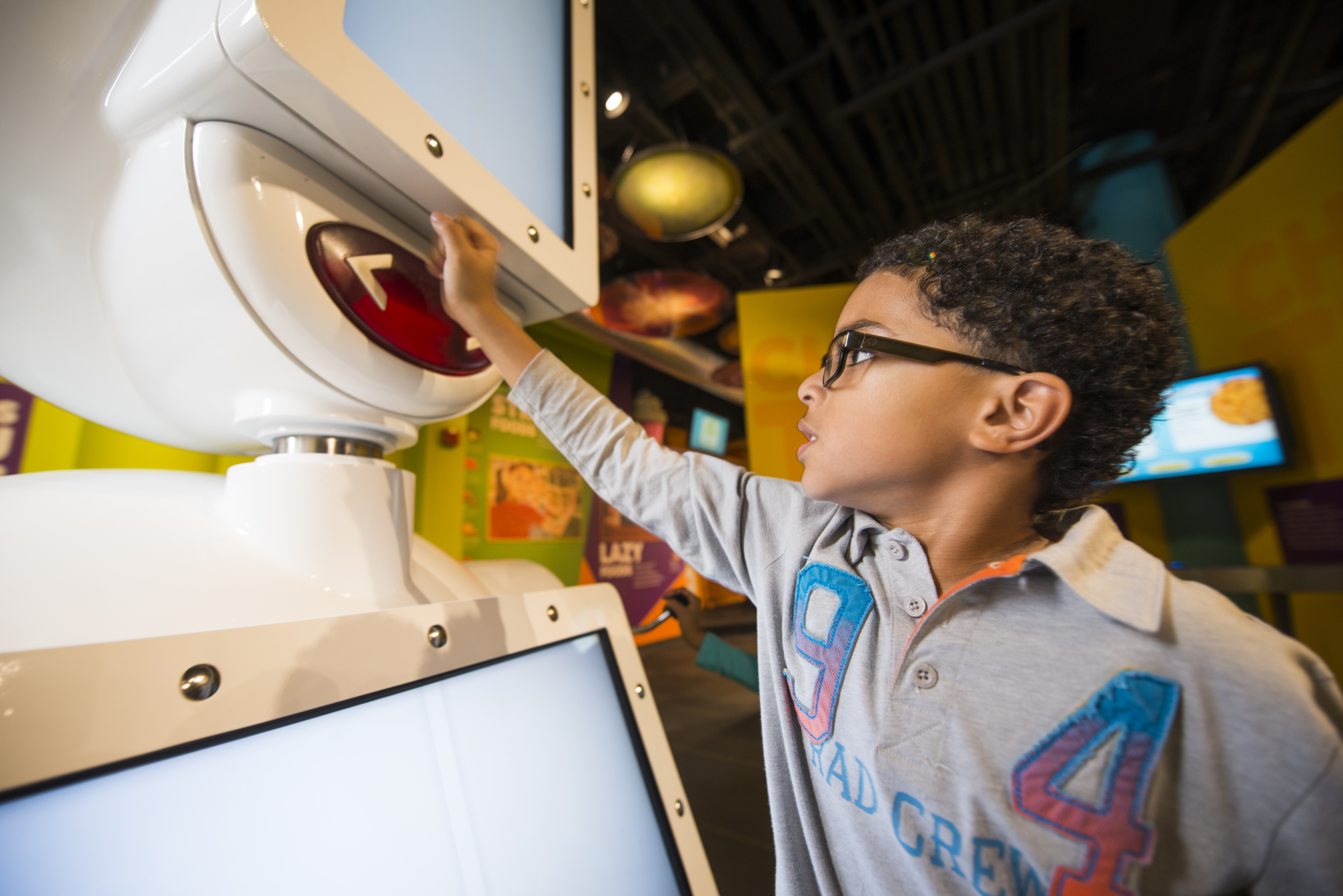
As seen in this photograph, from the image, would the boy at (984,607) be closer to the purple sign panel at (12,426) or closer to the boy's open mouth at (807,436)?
the boy's open mouth at (807,436)

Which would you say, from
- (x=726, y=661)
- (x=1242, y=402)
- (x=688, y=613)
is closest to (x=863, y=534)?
(x=688, y=613)

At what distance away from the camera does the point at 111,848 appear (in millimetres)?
264

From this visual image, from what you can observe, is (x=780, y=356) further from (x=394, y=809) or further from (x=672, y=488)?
(x=394, y=809)

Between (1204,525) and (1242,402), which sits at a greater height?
(1242,402)

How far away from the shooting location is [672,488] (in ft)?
2.19

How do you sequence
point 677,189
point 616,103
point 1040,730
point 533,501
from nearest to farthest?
point 1040,730, point 616,103, point 677,189, point 533,501

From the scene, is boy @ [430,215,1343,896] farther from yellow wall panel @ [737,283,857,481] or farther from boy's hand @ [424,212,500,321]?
yellow wall panel @ [737,283,857,481]

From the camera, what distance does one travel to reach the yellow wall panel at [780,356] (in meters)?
2.81

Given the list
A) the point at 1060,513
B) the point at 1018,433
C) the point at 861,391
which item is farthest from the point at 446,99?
the point at 1060,513

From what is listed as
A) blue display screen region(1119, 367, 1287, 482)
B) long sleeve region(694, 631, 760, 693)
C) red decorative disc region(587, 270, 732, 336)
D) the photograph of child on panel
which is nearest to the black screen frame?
blue display screen region(1119, 367, 1287, 482)

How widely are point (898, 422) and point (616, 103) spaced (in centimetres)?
212

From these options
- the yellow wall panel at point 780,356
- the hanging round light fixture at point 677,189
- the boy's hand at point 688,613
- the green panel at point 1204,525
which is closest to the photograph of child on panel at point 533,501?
the yellow wall panel at point 780,356

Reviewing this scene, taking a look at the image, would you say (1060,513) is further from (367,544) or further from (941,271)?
(367,544)

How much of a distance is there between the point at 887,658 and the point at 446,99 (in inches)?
25.5
